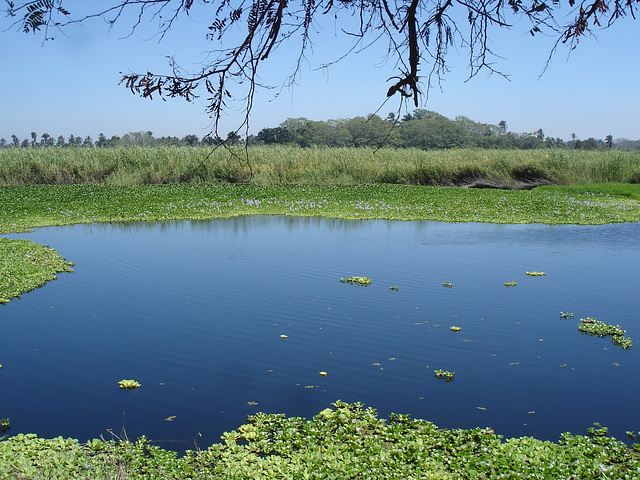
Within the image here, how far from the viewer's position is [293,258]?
984 cm

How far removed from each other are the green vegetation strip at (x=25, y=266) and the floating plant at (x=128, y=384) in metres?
3.36

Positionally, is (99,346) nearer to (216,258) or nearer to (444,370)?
(444,370)

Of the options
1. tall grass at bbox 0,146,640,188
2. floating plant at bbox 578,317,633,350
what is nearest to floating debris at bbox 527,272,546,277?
floating plant at bbox 578,317,633,350

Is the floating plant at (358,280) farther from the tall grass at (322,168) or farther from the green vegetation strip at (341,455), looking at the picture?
the tall grass at (322,168)

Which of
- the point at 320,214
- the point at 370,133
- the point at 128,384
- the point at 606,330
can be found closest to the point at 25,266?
the point at 128,384

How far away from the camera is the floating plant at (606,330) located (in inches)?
225

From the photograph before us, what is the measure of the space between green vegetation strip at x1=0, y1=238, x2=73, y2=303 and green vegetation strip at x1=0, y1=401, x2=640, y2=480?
4.46 meters

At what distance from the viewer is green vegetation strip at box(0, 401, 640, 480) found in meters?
3.44

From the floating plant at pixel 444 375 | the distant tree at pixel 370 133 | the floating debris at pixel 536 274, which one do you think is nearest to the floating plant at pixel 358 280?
the distant tree at pixel 370 133

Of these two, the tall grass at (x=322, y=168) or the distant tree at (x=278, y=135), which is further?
the tall grass at (x=322, y=168)

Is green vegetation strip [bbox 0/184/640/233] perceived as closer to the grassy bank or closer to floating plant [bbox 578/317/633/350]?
the grassy bank

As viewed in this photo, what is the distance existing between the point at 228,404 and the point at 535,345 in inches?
115

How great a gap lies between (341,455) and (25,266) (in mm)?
6863

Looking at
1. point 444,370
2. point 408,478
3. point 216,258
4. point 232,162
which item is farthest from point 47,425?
point 232,162
